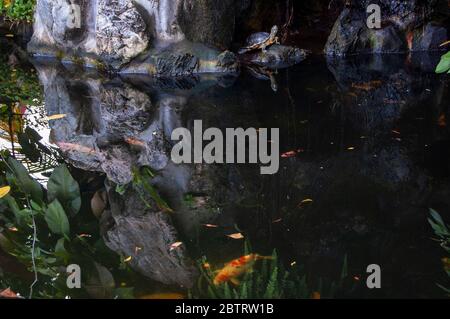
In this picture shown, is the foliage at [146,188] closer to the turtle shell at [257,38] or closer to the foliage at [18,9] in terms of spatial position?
the turtle shell at [257,38]

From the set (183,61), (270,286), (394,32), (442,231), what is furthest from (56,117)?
(394,32)

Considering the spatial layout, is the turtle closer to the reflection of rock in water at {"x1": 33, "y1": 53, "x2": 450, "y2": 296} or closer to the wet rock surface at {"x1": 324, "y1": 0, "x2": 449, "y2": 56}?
the wet rock surface at {"x1": 324, "y1": 0, "x2": 449, "y2": 56}

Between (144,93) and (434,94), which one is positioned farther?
(144,93)

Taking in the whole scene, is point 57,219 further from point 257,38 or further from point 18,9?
point 18,9

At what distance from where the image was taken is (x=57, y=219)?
270 centimetres

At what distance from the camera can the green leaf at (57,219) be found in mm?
2684

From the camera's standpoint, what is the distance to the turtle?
7.65m

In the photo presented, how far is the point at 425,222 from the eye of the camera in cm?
263

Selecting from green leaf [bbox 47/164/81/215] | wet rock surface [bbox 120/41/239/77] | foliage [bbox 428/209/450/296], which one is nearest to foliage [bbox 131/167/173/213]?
green leaf [bbox 47/164/81/215]

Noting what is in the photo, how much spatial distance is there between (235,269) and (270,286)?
0.68 feet

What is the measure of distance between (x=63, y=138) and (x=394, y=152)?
257cm

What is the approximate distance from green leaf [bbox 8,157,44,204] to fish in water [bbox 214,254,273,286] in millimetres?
1256
